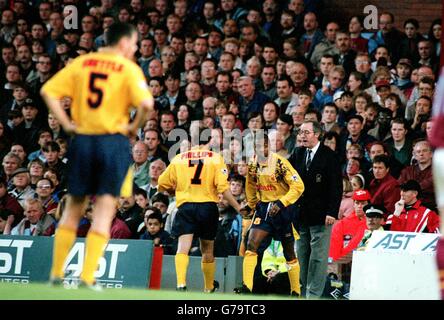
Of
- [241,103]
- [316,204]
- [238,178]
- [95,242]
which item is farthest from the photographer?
[241,103]

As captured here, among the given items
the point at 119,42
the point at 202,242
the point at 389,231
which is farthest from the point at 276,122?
the point at 119,42

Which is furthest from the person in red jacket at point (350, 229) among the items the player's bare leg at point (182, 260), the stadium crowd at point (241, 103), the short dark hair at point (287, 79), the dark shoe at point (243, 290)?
the short dark hair at point (287, 79)

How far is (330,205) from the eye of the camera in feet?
45.6

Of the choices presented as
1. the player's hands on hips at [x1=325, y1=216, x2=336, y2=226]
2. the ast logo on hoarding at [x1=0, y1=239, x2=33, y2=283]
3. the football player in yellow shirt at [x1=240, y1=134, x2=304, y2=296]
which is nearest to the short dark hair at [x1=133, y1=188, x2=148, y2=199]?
the ast logo on hoarding at [x1=0, y1=239, x2=33, y2=283]

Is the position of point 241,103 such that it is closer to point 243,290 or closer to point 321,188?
point 321,188

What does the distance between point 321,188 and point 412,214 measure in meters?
1.21

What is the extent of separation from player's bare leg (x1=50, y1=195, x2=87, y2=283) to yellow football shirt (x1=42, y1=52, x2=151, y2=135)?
58 cm

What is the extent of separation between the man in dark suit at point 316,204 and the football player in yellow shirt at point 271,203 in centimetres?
24

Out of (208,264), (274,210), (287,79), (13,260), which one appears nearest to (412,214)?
(274,210)

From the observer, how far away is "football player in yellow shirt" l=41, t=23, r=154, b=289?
870 centimetres

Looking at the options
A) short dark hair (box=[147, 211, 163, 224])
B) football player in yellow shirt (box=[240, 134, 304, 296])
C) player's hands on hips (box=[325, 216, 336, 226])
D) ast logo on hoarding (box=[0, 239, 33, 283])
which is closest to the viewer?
football player in yellow shirt (box=[240, 134, 304, 296])

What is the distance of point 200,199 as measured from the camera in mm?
13914
